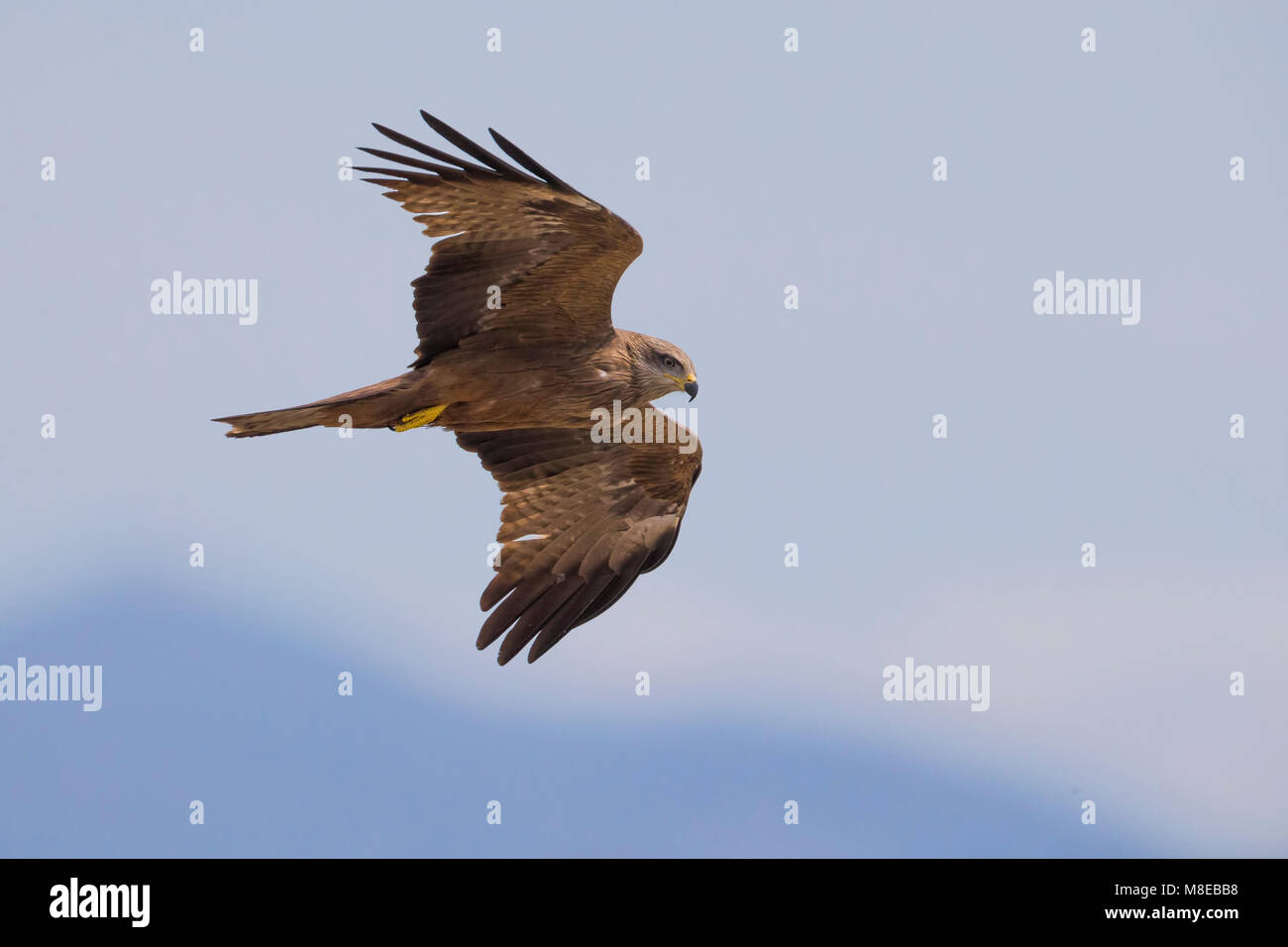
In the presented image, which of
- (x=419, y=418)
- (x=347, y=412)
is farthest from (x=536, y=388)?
(x=347, y=412)

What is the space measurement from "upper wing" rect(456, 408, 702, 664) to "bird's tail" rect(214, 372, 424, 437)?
1.82 metres

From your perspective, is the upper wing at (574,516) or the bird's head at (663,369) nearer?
the bird's head at (663,369)

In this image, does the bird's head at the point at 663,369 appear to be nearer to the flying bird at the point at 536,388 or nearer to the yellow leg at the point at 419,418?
the flying bird at the point at 536,388

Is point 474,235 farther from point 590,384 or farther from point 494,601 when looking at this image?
point 494,601

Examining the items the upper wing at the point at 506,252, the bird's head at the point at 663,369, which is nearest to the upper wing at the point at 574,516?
the bird's head at the point at 663,369

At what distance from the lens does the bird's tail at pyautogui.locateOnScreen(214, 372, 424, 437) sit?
11000 mm

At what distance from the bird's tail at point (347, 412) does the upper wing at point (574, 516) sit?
182 cm

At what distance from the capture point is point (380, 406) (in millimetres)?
11680

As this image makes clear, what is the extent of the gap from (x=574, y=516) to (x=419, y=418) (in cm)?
202

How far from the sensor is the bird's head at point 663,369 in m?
12.1

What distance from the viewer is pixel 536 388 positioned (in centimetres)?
1212

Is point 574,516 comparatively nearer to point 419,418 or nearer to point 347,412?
A: point 419,418

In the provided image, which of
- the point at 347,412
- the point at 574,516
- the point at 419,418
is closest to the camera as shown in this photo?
the point at 347,412
